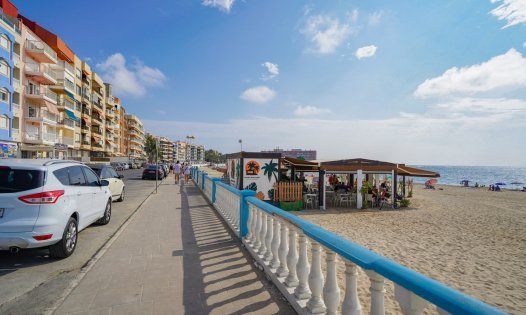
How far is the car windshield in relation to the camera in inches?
172

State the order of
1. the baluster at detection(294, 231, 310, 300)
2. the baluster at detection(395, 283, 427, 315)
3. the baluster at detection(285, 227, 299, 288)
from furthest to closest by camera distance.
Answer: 1. the baluster at detection(285, 227, 299, 288)
2. the baluster at detection(294, 231, 310, 300)
3. the baluster at detection(395, 283, 427, 315)

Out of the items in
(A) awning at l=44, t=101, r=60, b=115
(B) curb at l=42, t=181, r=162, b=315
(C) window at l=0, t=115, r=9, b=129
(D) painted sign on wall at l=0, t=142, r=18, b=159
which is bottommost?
(B) curb at l=42, t=181, r=162, b=315

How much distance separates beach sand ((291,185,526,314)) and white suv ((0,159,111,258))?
4.69 meters

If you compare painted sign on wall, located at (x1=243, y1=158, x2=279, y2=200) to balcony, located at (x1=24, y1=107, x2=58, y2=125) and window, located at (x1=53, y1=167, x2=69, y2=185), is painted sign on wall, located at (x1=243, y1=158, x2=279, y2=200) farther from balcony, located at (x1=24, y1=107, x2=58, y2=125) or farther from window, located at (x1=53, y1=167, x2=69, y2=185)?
balcony, located at (x1=24, y1=107, x2=58, y2=125)

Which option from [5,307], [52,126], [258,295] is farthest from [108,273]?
[52,126]

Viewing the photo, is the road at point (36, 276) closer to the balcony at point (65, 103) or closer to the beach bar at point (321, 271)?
the beach bar at point (321, 271)

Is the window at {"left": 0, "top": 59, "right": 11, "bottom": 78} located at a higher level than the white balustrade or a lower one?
higher

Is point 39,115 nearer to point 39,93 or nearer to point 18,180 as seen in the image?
point 39,93

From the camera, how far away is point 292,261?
3.47 metres

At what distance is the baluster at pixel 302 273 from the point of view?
10.3 ft

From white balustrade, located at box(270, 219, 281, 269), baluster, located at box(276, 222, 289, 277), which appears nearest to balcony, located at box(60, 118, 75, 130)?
white balustrade, located at box(270, 219, 281, 269)

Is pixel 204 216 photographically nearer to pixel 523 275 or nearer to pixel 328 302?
pixel 328 302

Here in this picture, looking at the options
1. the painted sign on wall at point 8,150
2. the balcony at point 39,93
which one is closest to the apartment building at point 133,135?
the balcony at point 39,93

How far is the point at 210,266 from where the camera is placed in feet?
14.6
